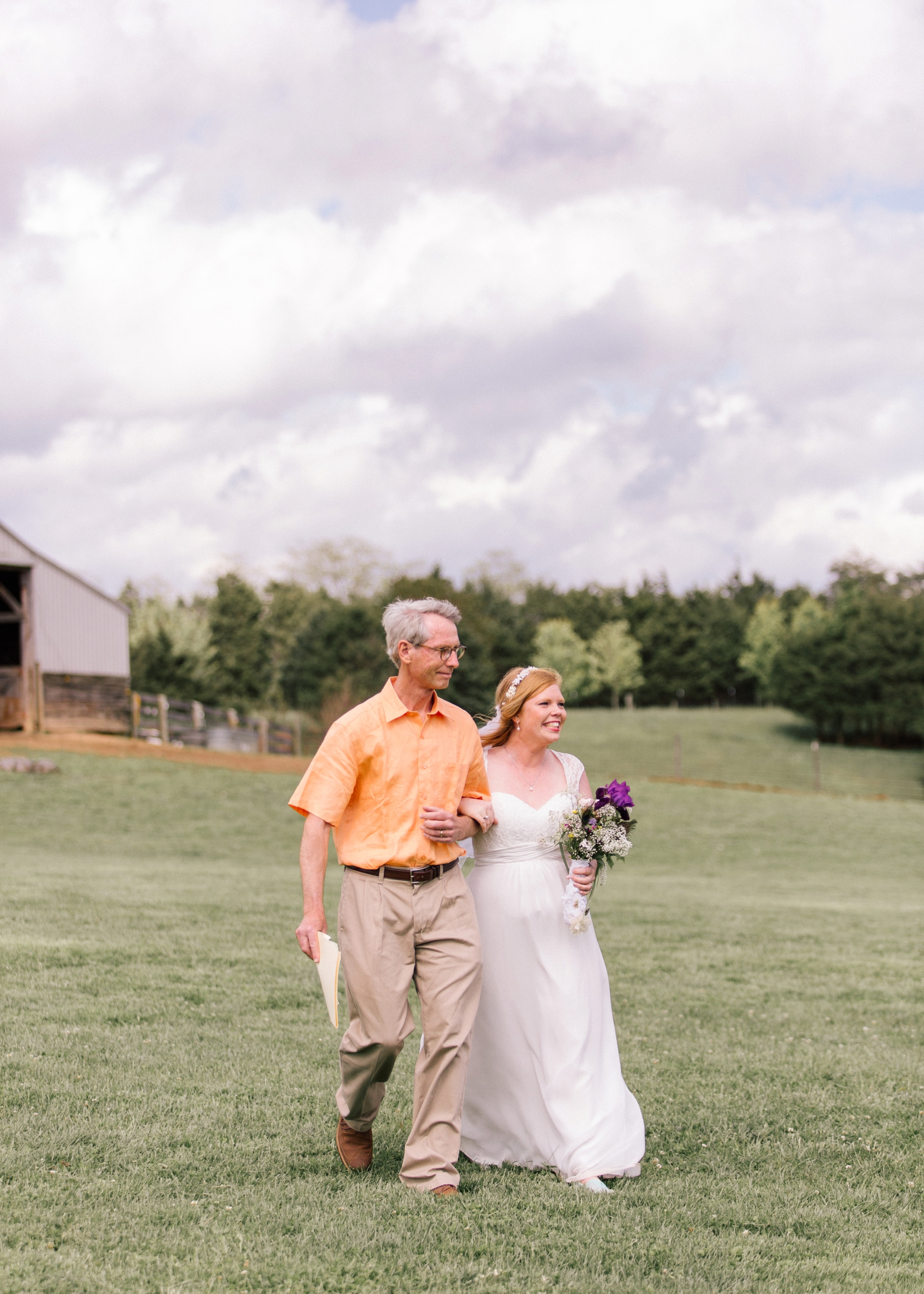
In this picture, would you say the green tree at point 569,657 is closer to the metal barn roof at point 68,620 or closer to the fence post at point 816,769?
the fence post at point 816,769

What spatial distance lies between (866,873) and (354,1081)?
1742 cm

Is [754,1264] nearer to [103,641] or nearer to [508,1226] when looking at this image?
[508,1226]

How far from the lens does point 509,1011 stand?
4.92 m

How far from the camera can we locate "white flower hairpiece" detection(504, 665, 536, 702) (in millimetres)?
5191

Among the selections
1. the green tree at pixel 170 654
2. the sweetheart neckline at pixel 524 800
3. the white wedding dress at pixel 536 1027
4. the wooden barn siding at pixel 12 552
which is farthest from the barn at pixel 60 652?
the white wedding dress at pixel 536 1027

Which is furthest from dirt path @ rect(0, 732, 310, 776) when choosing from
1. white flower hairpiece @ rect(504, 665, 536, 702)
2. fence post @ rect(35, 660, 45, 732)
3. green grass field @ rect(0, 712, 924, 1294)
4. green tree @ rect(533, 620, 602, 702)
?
green tree @ rect(533, 620, 602, 702)

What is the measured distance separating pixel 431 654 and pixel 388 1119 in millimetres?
2486

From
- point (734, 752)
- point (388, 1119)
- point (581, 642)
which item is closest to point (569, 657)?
point (581, 642)

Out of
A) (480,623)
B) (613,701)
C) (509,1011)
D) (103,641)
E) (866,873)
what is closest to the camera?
(509,1011)

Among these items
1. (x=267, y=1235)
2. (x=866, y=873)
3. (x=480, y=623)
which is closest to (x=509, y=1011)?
(x=267, y=1235)

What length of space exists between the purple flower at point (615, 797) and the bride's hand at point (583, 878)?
26 centimetres

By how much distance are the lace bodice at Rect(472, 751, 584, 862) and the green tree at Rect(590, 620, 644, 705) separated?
77.8 meters

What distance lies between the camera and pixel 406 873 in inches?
175

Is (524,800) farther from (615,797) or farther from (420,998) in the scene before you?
(420,998)
